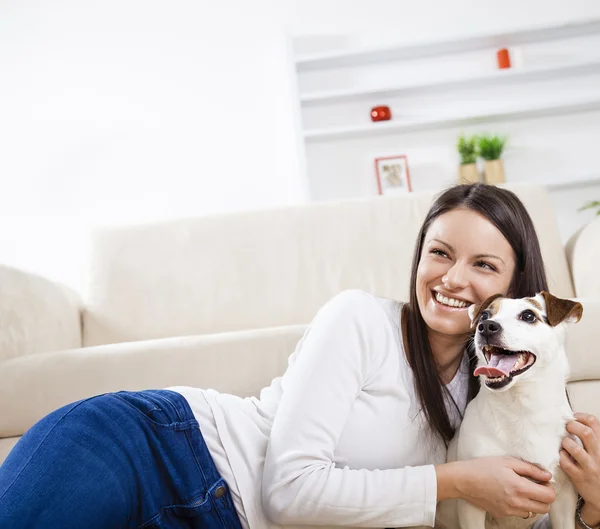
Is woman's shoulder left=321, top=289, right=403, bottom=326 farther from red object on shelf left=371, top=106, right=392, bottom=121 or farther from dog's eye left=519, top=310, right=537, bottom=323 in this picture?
red object on shelf left=371, top=106, right=392, bottom=121

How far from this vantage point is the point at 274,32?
4.38 metres

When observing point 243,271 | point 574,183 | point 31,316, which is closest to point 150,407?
point 31,316

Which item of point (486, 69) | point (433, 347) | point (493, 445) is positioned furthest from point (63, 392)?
point (486, 69)

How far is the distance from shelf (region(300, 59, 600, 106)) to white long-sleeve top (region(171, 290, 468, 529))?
3123mm

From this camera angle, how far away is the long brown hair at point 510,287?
133 cm

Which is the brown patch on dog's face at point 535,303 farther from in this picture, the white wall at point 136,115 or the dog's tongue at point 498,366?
the white wall at point 136,115

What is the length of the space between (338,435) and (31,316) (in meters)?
1.35

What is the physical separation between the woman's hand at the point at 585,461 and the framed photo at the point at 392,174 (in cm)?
323

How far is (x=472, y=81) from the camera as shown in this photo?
14.1ft

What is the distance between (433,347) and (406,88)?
3.24 metres

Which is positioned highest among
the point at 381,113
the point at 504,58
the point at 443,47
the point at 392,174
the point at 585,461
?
the point at 443,47

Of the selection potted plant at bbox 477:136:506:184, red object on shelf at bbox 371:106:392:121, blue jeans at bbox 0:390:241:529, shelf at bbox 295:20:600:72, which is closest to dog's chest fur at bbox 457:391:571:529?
blue jeans at bbox 0:390:241:529

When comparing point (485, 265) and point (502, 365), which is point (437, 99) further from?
point (502, 365)

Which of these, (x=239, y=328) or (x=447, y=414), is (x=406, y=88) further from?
(x=447, y=414)
